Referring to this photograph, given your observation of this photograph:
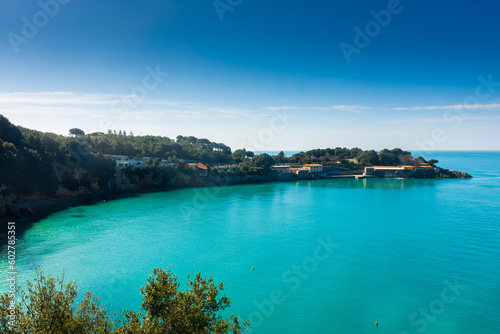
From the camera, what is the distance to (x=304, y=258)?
24.4 meters

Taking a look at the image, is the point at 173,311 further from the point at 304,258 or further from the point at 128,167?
the point at 128,167

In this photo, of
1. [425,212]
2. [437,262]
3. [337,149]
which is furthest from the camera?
[337,149]

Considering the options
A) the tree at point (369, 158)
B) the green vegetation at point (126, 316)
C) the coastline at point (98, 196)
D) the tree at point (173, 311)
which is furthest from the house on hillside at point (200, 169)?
the tree at point (369, 158)

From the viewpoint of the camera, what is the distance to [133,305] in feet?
55.5

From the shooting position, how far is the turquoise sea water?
16359mm

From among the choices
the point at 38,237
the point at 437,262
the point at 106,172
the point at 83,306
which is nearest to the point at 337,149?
the point at 106,172

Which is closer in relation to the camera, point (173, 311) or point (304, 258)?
point (173, 311)

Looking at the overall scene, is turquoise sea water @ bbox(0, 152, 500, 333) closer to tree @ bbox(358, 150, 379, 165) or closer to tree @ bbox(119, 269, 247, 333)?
tree @ bbox(119, 269, 247, 333)

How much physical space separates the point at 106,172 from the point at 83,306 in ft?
163

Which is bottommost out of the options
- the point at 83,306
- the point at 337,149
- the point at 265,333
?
the point at 265,333

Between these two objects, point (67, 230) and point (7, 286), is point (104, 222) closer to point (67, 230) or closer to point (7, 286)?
point (67, 230)

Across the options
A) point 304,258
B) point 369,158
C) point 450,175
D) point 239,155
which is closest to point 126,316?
point 304,258

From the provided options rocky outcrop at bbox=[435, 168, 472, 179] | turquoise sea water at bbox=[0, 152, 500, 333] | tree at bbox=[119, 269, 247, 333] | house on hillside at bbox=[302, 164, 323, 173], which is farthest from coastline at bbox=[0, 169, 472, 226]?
tree at bbox=[119, 269, 247, 333]

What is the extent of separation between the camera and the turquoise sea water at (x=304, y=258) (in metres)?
16.4
